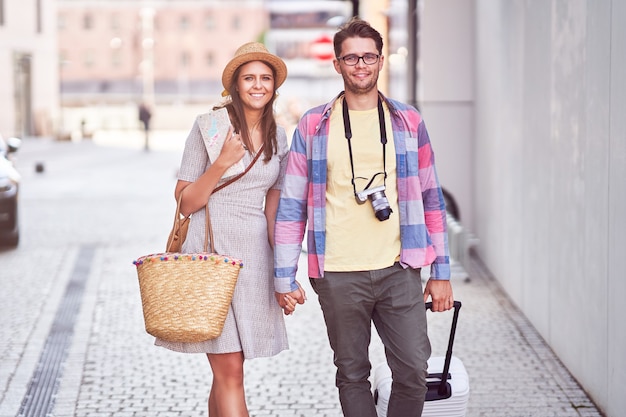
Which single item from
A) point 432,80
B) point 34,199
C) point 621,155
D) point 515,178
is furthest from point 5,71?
point 621,155

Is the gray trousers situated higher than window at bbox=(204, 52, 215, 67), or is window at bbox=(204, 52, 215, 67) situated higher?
window at bbox=(204, 52, 215, 67)

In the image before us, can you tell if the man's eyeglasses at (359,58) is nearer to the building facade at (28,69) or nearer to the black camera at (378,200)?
the black camera at (378,200)

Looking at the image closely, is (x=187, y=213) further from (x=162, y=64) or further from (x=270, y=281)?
(x=162, y=64)

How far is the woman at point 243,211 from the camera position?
4.19 metres

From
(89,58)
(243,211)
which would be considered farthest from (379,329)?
(89,58)

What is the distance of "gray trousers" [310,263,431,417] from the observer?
4.02 m

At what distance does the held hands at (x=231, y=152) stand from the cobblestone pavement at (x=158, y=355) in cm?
→ 199

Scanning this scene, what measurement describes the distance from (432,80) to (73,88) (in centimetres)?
8638

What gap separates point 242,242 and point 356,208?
0.51 m

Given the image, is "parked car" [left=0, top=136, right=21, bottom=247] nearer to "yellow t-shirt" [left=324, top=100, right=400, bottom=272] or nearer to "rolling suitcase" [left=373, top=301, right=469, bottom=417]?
"rolling suitcase" [left=373, top=301, right=469, bottom=417]

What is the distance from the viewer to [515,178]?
8.56 m

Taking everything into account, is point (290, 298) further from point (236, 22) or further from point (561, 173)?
point (236, 22)

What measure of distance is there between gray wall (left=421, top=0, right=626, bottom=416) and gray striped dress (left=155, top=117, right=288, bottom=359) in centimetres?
185

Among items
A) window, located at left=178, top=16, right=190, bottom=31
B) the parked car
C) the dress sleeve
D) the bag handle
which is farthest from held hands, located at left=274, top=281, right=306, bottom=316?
window, located at left=178, top=16, right=190, bottom=31
